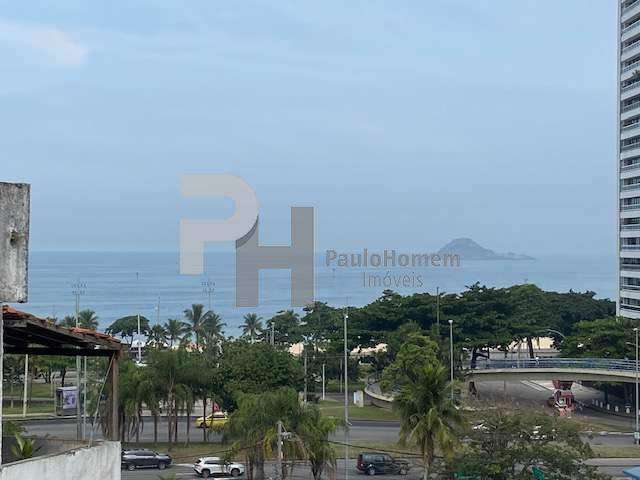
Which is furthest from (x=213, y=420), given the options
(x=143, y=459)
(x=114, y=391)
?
(x=114, y=391)

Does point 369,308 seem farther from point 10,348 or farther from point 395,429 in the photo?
point 10,348

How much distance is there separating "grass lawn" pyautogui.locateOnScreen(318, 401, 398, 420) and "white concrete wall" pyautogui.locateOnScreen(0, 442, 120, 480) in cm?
4274

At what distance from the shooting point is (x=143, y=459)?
41.7m

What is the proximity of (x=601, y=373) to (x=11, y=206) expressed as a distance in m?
54.9

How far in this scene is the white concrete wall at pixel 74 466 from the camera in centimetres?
1096

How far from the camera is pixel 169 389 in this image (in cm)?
4712

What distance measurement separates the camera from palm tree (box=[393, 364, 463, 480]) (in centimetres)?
3281

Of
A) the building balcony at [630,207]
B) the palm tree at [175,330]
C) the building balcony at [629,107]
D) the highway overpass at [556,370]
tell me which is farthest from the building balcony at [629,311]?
the palm tree at [175,330]

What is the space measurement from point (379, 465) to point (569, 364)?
991 inches

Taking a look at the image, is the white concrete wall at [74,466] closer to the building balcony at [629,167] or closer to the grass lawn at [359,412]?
the grass lawn at [359,412]

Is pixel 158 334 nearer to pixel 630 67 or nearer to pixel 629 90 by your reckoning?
pixel 629 90

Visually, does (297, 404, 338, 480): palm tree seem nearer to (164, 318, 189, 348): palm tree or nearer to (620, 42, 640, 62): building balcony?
(164, 318, 189, 348): palm tree

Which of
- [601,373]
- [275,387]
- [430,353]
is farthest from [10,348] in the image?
[601,373]


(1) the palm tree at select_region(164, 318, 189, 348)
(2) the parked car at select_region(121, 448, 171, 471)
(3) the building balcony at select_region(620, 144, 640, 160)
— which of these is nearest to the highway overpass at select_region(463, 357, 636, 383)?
(2) the parked car at select_region(121, 448, 171, 471)
